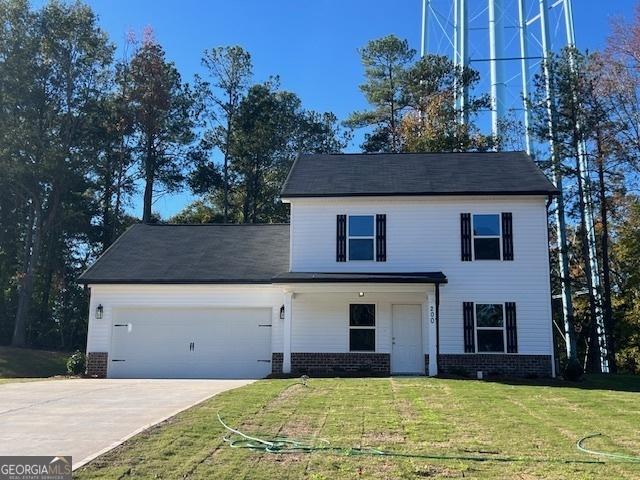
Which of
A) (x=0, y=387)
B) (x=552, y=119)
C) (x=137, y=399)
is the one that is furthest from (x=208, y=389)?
(x=552, y=119)

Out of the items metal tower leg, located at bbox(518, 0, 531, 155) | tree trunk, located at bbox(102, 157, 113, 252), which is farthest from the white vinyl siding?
tree trunk, located at bbox(102, 157, 113, 252)

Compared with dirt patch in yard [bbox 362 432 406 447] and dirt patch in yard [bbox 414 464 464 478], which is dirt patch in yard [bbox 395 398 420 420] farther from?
dirt patch in yard [bbox 414 464 464 478]

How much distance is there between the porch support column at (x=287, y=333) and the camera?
18.3m

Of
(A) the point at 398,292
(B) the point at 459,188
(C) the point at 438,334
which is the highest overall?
(B) the point at 459,188

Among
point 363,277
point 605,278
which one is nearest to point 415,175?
point 363,277

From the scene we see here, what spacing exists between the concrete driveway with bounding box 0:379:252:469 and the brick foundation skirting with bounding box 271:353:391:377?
14.4ft

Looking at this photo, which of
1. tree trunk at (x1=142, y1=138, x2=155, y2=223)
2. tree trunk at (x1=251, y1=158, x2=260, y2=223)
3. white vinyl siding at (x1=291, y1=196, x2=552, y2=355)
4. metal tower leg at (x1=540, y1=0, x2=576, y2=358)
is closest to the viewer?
white vinyl siding at (x1=291, y1=196, x2=552, y2=355)

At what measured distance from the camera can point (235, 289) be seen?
1973 centimetres

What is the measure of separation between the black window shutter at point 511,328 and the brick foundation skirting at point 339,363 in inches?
142

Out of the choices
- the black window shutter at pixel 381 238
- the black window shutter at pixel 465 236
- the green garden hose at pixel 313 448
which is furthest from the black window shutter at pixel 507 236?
the green garden hose at pixel 313 448

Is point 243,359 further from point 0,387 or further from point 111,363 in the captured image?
point 0,387

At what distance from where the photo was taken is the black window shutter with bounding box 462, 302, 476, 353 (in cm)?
1858

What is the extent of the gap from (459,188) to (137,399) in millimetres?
11921

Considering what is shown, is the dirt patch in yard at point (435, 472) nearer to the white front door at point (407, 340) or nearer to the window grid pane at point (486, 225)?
the white front door at point (407, 340)
